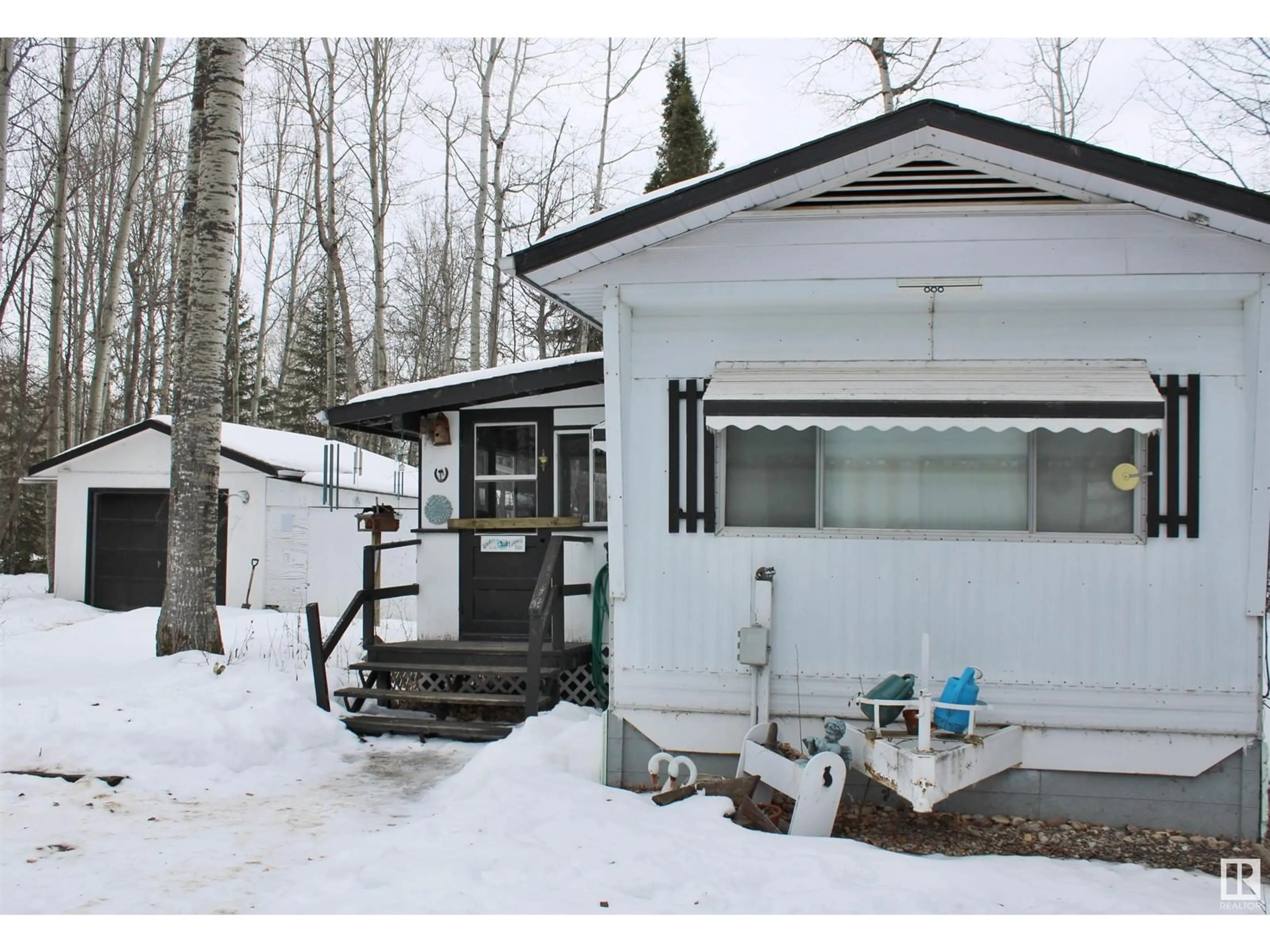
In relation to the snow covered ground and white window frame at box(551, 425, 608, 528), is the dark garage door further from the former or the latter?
white window frame at box(551, 425, 608, 528)

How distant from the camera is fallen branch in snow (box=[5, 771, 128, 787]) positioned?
552 cm

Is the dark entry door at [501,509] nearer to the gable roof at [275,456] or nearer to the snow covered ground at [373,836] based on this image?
the snow covered ground at [373,836]

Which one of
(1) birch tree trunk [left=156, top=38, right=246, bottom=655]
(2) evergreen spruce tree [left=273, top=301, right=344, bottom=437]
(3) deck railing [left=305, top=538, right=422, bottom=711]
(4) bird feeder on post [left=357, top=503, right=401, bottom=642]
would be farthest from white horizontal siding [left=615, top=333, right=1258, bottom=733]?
(2) evergreen spruce tree [left=273, top=301, right=344, bottom=437]

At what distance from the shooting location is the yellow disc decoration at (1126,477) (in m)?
5.50

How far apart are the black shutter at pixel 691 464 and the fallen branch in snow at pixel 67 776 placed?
12.0ft

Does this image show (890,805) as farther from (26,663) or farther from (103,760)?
(26,663)

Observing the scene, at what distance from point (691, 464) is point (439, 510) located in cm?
368

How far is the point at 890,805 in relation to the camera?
5.61 metres

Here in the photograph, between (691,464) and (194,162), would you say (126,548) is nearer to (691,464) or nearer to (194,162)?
(194,162)

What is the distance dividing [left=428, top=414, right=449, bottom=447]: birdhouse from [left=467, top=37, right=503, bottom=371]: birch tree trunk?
8.90m

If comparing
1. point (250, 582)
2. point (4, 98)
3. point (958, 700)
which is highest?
point (4, 98)

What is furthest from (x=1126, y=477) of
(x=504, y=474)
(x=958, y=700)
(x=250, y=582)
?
(x=250, y=582)

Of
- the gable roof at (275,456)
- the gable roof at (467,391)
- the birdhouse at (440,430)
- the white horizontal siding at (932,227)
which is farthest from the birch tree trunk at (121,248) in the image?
the white horizontal siding at (932,227)

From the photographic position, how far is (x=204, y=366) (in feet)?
26.3
